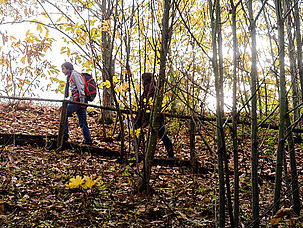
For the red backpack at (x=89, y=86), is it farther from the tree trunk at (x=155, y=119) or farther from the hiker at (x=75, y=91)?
the tree trunk at (x=155, y=119)

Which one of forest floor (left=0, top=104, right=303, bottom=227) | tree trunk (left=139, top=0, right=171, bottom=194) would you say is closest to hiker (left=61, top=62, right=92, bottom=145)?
forest floor (left=0, top=104, right=303, bottom=227)

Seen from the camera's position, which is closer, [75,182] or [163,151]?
[75,182]

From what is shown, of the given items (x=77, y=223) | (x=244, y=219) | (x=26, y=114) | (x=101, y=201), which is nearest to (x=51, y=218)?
(x=77, y=223)

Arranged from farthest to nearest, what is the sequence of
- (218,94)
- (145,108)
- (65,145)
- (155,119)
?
(65,145) < (155,119) < (145,108) < (218,94)

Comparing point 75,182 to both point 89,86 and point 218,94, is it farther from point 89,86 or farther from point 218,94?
point 89,86

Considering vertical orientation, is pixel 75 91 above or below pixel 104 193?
above

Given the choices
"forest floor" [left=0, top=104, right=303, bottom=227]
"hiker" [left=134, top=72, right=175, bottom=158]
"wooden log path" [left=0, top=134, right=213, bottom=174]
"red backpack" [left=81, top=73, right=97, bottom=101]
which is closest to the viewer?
"forest floor" [left=0, top=104, right=303, bottom=227]

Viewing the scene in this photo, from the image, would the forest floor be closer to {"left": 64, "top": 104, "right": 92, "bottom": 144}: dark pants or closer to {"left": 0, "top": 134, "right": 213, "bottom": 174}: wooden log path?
{"left": 0, "top": 134, "right": 213, "bottom": 174}: wooden log path

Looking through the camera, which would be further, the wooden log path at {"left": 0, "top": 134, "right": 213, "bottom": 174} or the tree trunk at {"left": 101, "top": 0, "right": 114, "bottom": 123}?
the wooden log path at {"left": 0, "top": 134, "right": 213, "bottom": 174}

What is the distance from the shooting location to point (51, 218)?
239 cm

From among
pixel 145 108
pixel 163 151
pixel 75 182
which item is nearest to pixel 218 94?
pixel 145 108

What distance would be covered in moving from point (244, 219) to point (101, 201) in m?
1.59

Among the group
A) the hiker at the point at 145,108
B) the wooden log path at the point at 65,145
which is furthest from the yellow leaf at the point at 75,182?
the wooden log path at the point at 65,145

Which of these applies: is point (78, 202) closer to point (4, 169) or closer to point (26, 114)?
point (4, 169)
